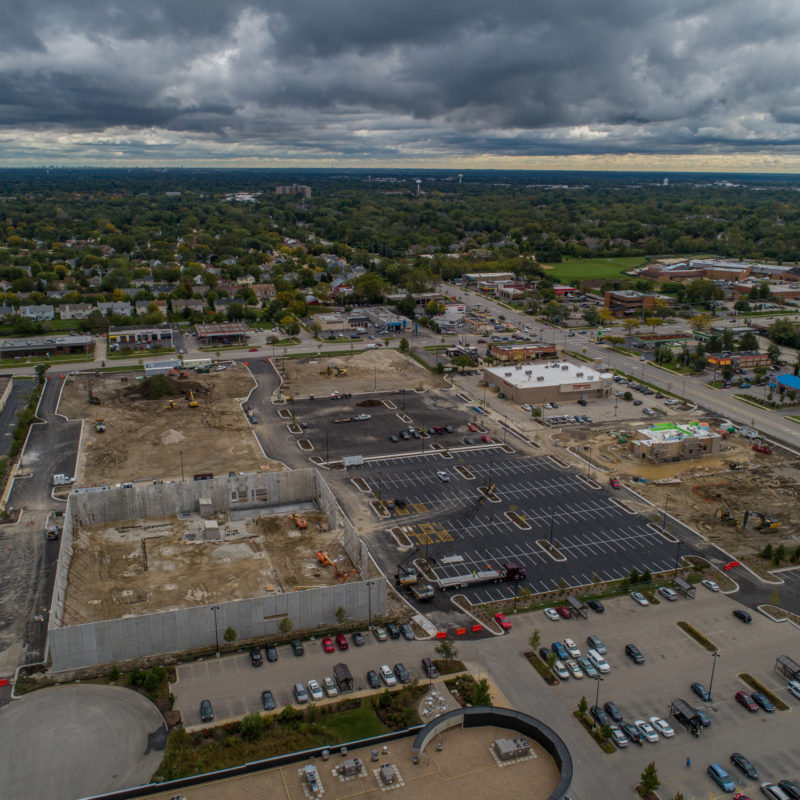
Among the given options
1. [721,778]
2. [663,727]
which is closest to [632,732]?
[663,727]

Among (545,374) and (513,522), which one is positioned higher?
(545,374)

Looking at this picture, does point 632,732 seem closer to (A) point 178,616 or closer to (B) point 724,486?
(A) point 178,616

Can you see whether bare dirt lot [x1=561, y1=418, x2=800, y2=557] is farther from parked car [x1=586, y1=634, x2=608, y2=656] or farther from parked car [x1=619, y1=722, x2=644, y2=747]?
parked car [x1=619, y1=722, x2=644, y2=747]

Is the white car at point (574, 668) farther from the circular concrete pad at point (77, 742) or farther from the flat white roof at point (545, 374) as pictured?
the flat white roof at point (545, 374)

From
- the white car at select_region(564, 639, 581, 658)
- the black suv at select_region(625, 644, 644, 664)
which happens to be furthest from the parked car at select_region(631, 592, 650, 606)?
the white car at select_region(564, 639, 581, 658)

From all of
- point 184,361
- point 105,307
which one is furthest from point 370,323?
point 105,307

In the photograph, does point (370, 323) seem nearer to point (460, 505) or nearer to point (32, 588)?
point (460, 505)

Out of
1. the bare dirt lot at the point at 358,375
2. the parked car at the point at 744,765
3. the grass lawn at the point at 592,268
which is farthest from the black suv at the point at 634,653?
the grass lawn at the point at 592,268
